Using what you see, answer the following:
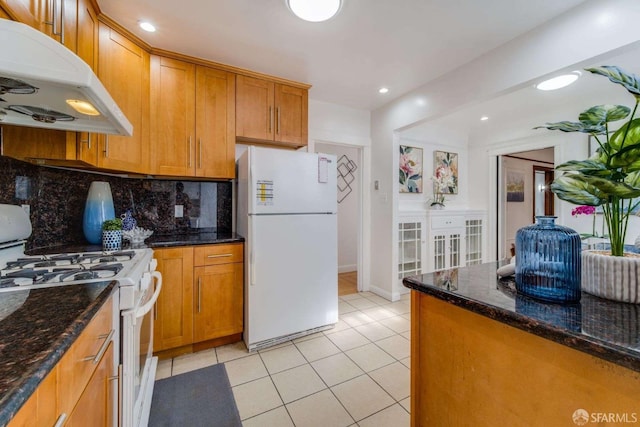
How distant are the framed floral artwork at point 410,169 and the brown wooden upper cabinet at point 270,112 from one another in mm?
1562

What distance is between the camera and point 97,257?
1431mm

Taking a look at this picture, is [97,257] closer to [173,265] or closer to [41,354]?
[173,265]

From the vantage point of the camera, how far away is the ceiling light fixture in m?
1.53

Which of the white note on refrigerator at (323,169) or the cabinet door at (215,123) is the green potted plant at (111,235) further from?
the white note on refrigerator at (323,169)

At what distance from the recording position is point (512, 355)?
696 millimetres

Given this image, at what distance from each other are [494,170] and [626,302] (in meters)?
3.65

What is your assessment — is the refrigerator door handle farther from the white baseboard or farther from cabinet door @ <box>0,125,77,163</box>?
the white baseboard

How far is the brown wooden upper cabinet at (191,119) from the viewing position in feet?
6.80

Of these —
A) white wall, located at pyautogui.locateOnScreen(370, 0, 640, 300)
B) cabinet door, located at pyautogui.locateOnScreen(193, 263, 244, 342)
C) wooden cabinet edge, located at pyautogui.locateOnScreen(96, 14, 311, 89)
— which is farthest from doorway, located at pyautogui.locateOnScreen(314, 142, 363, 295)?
cabinet door, located at pyautogui.locateOnScreen(193, 263, 244, 342)

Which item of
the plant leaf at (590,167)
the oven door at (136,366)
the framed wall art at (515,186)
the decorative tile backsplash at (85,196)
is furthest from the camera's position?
the framed wall art at (515,186)

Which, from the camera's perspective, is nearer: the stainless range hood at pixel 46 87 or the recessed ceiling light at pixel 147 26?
A: the stainless range hood at pixel 46 87

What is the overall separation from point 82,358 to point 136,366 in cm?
62

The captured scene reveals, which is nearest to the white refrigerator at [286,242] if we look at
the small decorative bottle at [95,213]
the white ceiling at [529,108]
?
the small decorative bottle at [95,213]

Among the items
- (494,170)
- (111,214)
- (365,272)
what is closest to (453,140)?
(494,170)
